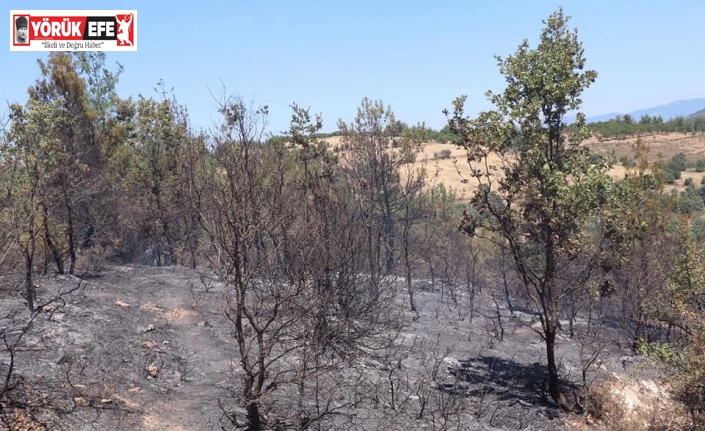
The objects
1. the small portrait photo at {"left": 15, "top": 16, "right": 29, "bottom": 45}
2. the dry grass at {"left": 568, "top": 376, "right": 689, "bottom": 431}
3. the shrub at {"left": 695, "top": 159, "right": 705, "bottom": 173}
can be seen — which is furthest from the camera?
the shrub at {"left": 695, "top": 159, "right": 705, "bottom": 173}

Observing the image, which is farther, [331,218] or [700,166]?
[700,166]

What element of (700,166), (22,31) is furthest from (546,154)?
(700,166)

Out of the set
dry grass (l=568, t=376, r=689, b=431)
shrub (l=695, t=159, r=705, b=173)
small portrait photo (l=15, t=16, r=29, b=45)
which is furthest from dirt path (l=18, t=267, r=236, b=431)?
shrub (l=695, t=159, r=705, b=173)

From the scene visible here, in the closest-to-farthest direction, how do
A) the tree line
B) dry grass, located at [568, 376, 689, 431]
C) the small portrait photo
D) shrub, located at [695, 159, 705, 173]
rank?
the tree line → dry grass, located at [568, 376, 689, 431] → the small portrait photo → shrub, located at [695, 159, 705, 173]

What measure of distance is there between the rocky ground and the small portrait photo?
29.3ft

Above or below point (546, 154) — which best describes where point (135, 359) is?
below

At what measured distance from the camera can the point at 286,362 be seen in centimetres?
1773

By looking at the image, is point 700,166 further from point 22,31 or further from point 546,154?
point 22,31

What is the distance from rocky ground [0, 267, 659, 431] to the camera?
42.1 ft

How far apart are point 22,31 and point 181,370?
13.3 m

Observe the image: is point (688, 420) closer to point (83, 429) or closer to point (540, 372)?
point (540, 372)

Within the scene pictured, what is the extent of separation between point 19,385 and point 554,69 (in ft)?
53.8

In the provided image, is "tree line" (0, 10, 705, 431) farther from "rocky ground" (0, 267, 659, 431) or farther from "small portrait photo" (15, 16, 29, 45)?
"small portrait photo" (15, 16, 29, 45)

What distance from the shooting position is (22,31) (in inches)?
744
